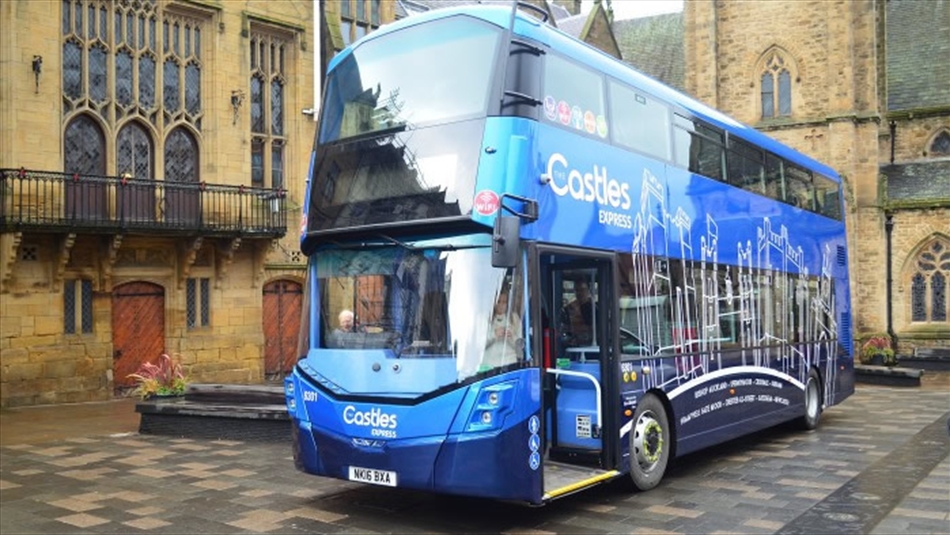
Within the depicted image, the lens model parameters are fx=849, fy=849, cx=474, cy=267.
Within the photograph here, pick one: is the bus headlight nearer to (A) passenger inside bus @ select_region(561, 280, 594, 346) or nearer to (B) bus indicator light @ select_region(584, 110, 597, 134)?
(A) passenger inside bus @ select_region(561, 280, 594, 346)

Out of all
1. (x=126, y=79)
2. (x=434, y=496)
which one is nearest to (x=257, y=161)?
(x=126, y=79)

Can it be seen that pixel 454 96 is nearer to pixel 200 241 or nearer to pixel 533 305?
pixel 533 305

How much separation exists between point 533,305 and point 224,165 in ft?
48.2

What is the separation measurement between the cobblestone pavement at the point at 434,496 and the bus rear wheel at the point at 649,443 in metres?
0.18

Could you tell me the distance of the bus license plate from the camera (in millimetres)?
7027

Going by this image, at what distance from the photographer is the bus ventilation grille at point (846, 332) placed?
1518cm

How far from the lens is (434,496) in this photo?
28.1 feet

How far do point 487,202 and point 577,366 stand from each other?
2.38m

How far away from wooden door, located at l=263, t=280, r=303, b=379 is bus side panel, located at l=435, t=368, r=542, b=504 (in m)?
15.0

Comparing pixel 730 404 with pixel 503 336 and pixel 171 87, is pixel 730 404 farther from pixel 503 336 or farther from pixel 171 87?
pixel 171 87

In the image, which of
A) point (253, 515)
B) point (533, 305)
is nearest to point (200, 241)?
point (253, 515)

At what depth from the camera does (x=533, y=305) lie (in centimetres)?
702

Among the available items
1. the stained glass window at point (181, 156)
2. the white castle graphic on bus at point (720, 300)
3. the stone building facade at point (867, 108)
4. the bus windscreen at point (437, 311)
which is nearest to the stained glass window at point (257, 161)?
the stained glass window at point (181, 156)

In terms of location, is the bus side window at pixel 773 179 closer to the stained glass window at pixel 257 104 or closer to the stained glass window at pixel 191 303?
the stained glass window at pixel 191 303
